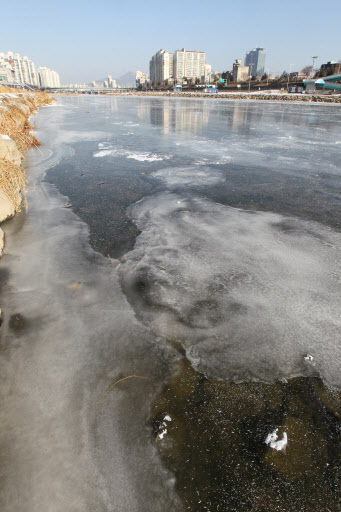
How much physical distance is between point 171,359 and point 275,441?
2.96ft

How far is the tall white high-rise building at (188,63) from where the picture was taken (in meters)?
161

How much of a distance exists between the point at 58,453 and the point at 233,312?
5.87 ft

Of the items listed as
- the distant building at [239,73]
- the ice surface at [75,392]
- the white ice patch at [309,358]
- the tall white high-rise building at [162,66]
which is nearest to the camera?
the ice surface at [75,392]

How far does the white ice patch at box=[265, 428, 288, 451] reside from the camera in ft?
5.49

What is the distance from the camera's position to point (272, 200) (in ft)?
18.4

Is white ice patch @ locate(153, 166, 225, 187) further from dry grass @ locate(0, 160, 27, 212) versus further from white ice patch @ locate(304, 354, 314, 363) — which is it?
white ice patch @ locate(304, 354, 314, 363)

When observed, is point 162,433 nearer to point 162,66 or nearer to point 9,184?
point 9,184

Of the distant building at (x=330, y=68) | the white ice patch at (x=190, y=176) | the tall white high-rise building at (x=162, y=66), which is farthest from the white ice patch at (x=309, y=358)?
the tall white high-rise building at (x=162, y=66)

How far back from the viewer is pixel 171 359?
2.25 meters

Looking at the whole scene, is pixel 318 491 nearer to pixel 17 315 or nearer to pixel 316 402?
pixel 316 402

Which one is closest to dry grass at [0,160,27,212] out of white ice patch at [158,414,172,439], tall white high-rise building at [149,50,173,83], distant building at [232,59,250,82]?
white ice patch at [158,414,172,439]

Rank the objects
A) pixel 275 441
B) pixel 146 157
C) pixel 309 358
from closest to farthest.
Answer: pixel 275 441 → pixel 309 358 → pixel 146 157

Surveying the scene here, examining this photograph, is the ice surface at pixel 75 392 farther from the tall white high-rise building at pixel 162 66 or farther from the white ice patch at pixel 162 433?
the tall white high-rise building at pixel 162 66

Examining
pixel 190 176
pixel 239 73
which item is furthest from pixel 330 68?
pixel 190 176
